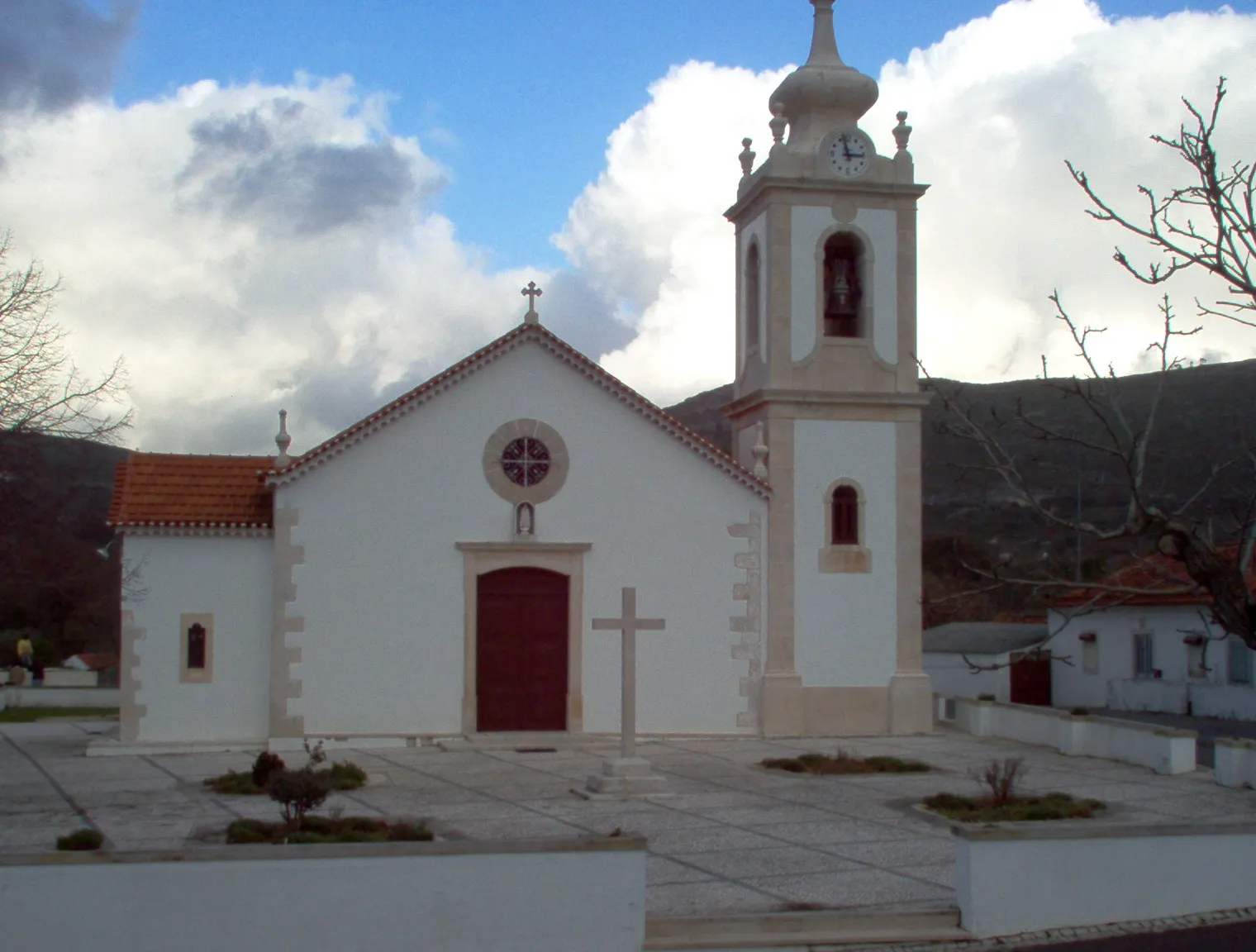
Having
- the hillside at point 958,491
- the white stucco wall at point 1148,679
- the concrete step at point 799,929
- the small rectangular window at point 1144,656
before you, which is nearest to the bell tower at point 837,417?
the hillside at point 958,491

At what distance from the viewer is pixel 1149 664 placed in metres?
33.6

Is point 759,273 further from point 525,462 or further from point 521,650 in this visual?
point 521,650

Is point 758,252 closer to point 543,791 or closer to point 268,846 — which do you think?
point 543,791

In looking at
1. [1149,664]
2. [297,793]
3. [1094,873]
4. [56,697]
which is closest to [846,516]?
[297,793]

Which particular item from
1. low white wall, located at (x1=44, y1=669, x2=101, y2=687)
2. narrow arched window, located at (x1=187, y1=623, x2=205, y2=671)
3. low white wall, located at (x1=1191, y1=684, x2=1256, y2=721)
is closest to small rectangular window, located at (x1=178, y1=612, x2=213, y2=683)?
narrow arched window, located at (x1=187, y1=623, x2=205, y2=671)

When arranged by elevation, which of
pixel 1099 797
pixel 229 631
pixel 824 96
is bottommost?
pixel 1099 797

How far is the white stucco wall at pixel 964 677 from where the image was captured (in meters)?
36.9

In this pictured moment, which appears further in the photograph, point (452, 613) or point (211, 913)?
point (452, 613)

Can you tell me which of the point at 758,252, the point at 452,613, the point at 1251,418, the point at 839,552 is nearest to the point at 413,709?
the point at 452,613

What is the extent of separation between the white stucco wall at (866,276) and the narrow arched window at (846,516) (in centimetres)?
232

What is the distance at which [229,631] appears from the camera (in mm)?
21125

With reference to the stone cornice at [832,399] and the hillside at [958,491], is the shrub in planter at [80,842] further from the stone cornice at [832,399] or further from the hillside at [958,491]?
the stone cornice at [832,399]

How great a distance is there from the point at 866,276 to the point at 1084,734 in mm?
8179

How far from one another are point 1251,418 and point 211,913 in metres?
50.2
